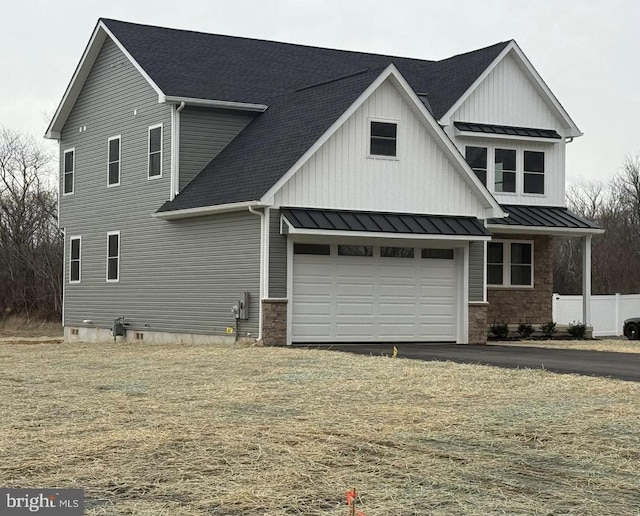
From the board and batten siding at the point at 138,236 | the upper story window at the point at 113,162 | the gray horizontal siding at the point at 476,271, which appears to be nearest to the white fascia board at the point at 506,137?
the gray horizontal siding at the point at 476,271

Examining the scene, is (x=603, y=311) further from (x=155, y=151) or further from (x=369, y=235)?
(x=155, y=151)

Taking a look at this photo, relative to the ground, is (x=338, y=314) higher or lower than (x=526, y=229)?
lower

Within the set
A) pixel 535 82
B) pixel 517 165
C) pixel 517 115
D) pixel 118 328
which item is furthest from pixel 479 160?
pixel 118 328

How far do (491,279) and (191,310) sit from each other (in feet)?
29.9

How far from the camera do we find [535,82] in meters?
29.9

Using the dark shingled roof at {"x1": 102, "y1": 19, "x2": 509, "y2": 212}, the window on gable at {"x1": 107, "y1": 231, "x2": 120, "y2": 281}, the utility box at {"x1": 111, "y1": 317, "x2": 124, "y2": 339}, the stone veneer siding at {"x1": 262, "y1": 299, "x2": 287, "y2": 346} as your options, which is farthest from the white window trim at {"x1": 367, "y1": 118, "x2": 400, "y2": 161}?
the utility box at {"x1": 111, "y1": 317, "x2": 124, "y2": 339}

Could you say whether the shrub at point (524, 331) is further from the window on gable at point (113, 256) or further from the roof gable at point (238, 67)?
the window on gable at point (113, 256)

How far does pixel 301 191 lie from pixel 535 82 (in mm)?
9956

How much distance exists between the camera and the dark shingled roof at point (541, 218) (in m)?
28.4

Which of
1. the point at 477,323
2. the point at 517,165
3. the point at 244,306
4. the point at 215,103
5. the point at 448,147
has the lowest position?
the point at 477,323

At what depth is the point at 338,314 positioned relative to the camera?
943 inches

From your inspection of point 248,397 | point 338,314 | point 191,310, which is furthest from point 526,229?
point 248,397

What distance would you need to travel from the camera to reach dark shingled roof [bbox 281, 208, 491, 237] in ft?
74.1

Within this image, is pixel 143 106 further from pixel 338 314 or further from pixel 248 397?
pixel 248 397
